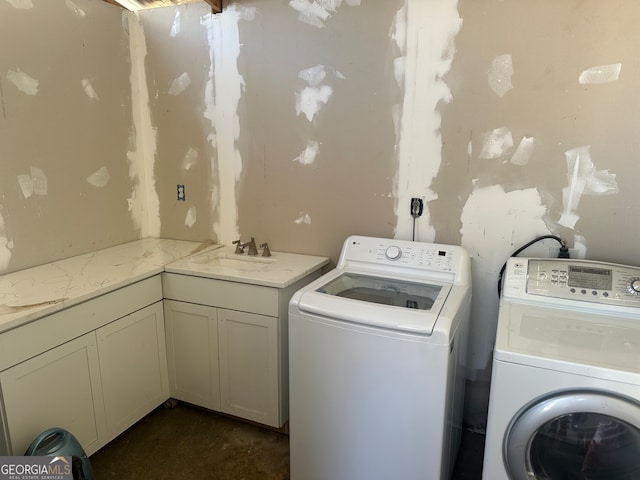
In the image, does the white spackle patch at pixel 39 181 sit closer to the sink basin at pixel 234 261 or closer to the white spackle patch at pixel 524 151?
the sink basin at pixel 234 261

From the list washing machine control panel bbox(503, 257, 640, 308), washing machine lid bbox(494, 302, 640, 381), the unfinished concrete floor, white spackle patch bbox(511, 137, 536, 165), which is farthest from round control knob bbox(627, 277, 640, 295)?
the unfinished concrete floor

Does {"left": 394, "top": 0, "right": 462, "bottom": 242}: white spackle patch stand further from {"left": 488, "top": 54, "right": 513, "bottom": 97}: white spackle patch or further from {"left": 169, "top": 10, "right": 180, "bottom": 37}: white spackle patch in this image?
{"left": 169, "top": 10, "right": 180, "bottom": 37}: white spackle patch

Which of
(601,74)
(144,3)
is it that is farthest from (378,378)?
(144,3)

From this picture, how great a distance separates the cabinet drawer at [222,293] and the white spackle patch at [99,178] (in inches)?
28.9

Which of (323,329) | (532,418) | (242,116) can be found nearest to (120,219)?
(242,116)

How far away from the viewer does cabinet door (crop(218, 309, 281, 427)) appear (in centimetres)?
211

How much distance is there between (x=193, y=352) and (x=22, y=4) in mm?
1865

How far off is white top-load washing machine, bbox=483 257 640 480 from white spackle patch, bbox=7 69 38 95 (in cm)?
235

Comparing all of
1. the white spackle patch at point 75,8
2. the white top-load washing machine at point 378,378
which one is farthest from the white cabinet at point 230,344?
the white spackle patch at point 75,8

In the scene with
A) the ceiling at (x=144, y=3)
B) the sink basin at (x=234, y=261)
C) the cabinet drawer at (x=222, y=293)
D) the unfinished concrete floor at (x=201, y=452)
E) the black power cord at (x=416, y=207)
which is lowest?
the unfinished concrete floor at (x=201, y=452)

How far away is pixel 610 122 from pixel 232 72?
6.20 ft

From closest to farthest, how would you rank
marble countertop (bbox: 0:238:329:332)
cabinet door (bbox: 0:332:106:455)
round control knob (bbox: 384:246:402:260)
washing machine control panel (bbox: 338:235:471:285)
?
cabinet door (bbox: 0:332:106:455) → marble countertop (bbox: 0:238:329:332) → washing machine control panel (bbox: 338:235:471:285) → round control knob (bbox: 384:246:402:260)

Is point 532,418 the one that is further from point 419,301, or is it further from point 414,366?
point 419,301

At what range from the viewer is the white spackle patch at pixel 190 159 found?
8.73 feet
